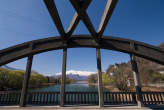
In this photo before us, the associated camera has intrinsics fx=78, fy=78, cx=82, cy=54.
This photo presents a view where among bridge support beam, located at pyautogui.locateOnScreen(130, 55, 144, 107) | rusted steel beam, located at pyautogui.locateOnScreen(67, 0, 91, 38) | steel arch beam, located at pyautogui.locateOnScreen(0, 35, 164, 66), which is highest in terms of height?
rusted steel beam, located at pyautogui.locateOnScreen(67, 0, 91, 38)

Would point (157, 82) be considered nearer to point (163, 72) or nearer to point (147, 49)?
point (163, 72)

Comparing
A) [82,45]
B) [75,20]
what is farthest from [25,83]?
[75,20]

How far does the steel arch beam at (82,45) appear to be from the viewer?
3.86m

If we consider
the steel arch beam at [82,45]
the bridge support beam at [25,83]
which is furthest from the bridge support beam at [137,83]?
the bridge support beam at [25,83]

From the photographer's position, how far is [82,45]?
4.42 meters

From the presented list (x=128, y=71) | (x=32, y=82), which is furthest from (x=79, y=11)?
(x=32, y=82)

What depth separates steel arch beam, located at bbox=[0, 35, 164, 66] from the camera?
3860 mm

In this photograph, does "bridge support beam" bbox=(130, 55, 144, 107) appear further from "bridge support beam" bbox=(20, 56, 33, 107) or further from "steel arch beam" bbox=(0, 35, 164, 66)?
"bridge support beam" bbox=(20, 56, 33, 107)

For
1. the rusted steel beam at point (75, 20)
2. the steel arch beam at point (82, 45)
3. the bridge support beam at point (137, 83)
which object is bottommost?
the bridge support beam at point (137, 83)

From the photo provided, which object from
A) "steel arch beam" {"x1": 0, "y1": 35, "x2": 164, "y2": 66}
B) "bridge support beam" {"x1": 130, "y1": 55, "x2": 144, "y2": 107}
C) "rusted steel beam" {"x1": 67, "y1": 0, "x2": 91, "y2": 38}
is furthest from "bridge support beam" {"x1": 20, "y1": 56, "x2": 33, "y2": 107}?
"bridge support beam" {"x1": 130, "y1": 55, "x2": 144, "y2": 107}

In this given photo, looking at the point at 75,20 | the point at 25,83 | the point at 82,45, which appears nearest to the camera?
the point at 75,20

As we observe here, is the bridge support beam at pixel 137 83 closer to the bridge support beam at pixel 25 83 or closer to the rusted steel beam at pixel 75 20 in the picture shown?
the rusted steel beam at pixel 75 20

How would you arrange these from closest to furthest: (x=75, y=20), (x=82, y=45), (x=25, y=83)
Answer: (x=75, y=20)
(x=25, y=83)
(x=82, y=45)

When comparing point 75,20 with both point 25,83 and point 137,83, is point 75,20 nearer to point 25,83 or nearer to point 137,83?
point 25,83
